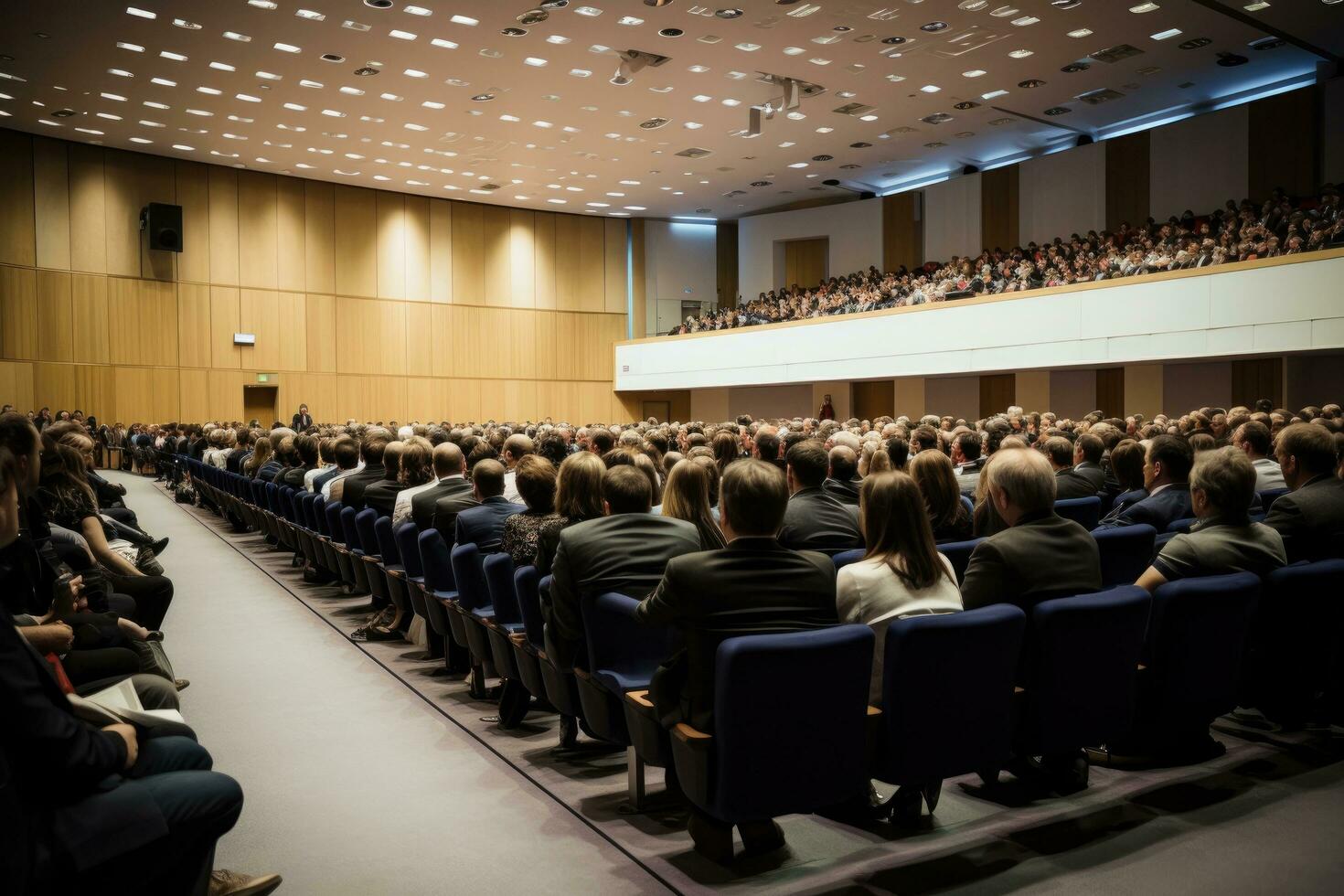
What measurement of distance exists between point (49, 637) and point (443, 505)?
234cm

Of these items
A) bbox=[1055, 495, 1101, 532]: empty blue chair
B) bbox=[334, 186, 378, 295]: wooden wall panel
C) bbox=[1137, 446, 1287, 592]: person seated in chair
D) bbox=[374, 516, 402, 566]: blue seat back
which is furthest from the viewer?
bbox=[334, 186, 378, 295]: wooden wall panel

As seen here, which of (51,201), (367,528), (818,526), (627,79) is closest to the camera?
(818,526)

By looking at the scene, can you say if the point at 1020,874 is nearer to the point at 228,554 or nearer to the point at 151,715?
the point at 151,715

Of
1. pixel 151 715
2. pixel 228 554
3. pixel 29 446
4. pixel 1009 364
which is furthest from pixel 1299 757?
pixel 1009 364

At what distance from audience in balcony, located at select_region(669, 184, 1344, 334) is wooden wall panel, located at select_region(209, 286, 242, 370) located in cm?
1080

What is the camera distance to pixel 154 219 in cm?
1894

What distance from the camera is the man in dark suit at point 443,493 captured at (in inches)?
195

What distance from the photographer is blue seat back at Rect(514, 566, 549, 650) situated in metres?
3.56

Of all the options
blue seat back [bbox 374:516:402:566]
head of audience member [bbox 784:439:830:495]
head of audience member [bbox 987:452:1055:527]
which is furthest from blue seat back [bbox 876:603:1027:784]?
blue seat back [bbox 374:516:402:566]

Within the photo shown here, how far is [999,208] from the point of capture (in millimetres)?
19422

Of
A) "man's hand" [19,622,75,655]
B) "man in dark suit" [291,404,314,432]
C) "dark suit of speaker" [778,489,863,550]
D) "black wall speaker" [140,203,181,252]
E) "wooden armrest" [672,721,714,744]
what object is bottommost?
"wooden armrest" [672,721,714,744]

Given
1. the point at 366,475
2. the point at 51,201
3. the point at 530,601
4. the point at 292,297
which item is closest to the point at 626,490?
the point at 530,601

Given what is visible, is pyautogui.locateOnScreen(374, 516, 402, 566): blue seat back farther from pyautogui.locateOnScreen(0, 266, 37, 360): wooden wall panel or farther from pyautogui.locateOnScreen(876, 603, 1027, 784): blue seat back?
pyautogui.locateOnScreen(0, 266, 37, 360): wooden wall panel

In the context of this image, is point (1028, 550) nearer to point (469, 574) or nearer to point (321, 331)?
point (469, 574)
